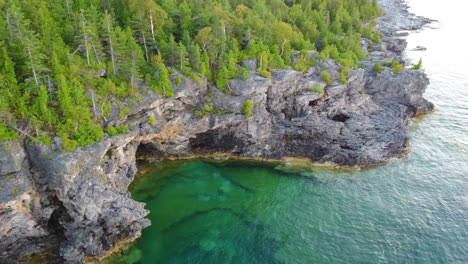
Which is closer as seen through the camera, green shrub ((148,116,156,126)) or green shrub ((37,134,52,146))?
green shrub ((37,134,52,146))

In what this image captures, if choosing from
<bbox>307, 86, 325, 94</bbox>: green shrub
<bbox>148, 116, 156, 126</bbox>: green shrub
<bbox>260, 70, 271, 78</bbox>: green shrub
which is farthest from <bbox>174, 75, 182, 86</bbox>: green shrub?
<bbox>307, 86, 325, 94</bbox>: green shrub

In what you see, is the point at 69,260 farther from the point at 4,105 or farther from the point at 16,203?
the point at 4,105

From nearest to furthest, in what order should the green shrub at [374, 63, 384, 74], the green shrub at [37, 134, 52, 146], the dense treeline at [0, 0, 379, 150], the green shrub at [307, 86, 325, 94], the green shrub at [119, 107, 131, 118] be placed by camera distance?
the green shrub at [37, 134, 52, 146] → the dense treeline at [0, 0, 379, 150] → the green shrub at [119, 107, 131, 118] → the green shrub at [307, 86, 325, 94] → the green shrub at [374, 63, 384, 74]

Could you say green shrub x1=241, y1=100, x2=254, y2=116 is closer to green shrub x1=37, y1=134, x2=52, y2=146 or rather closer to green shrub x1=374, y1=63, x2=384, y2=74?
green shrub x1=37, y1=134, x2=52, y2=146

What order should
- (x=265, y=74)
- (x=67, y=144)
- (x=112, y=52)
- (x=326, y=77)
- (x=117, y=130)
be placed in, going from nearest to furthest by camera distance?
(x=67, y=144)
(x=117, y=130)
(x=112, y=52)
(x=265, y=74)
(x=326, y=77)

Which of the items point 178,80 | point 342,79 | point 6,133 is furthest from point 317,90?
point 6,133

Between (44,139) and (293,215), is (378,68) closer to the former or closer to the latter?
(293,215)
